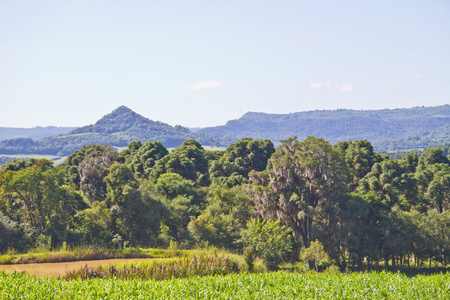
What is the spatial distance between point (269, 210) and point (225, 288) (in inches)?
824

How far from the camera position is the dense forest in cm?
2662

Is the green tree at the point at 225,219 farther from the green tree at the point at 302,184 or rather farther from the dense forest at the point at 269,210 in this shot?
the green tree at the point at 302,184

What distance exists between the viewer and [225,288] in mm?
13734

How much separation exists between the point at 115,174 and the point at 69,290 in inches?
687

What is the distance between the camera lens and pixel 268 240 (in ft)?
89.1

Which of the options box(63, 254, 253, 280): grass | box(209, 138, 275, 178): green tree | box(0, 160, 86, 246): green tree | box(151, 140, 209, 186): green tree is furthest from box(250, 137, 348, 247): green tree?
box(151, 140, 209, 186): green tree

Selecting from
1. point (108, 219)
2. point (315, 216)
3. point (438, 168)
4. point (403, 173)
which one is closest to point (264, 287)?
point (108, 219)

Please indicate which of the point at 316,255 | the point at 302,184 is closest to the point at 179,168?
the point at 302,184

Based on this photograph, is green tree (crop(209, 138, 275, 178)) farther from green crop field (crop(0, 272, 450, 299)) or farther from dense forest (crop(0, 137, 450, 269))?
green crop field (crop(0, 272, 450, 299))

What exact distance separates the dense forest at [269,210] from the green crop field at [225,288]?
735cm

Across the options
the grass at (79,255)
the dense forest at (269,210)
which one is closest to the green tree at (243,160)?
the dense forest at (269,210)

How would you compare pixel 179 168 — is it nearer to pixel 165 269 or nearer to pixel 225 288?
pixel 165 269

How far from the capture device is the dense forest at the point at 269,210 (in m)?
26.6

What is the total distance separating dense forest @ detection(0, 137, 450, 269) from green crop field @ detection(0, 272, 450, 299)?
7.35 meters
